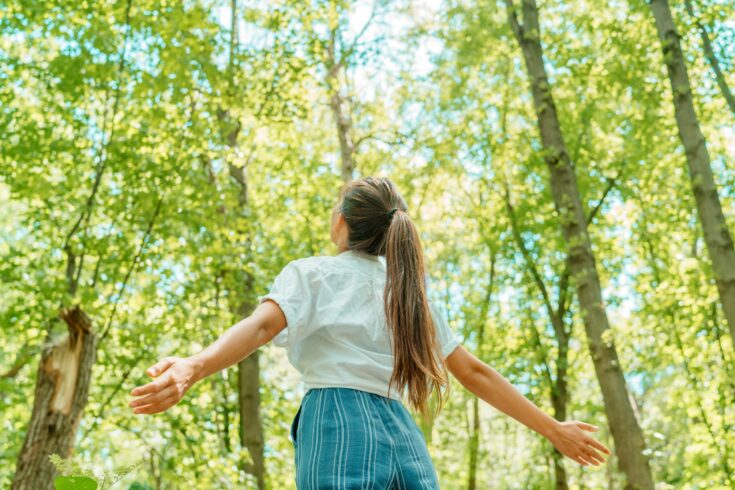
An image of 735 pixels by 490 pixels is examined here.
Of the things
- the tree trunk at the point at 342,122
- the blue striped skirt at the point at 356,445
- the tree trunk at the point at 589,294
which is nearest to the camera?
the blue striped skirt at the point at 356,445

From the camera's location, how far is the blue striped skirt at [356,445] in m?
2.18

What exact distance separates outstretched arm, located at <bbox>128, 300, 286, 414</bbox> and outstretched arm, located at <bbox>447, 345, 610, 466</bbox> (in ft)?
2.53

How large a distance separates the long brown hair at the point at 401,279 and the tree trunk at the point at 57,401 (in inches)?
191

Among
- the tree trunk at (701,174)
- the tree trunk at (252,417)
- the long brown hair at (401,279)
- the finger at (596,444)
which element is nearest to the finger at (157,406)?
the long brown hair at (401,279)

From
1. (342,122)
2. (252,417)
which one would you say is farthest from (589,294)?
(342,122)

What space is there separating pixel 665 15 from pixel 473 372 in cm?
604

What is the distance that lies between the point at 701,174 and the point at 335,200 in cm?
833

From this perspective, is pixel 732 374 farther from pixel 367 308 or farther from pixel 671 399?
pixel 367 308

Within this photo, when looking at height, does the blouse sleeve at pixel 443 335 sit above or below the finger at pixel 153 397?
above

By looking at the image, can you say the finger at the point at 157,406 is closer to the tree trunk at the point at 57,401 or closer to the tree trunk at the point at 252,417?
the tree trunk at the point at 57,401

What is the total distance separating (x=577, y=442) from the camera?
281cm

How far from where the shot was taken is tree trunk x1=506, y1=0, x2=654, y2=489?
8016 mm

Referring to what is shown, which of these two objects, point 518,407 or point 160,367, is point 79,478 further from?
point 518,407

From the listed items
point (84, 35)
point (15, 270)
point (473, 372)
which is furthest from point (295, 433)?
point (15, 270)
